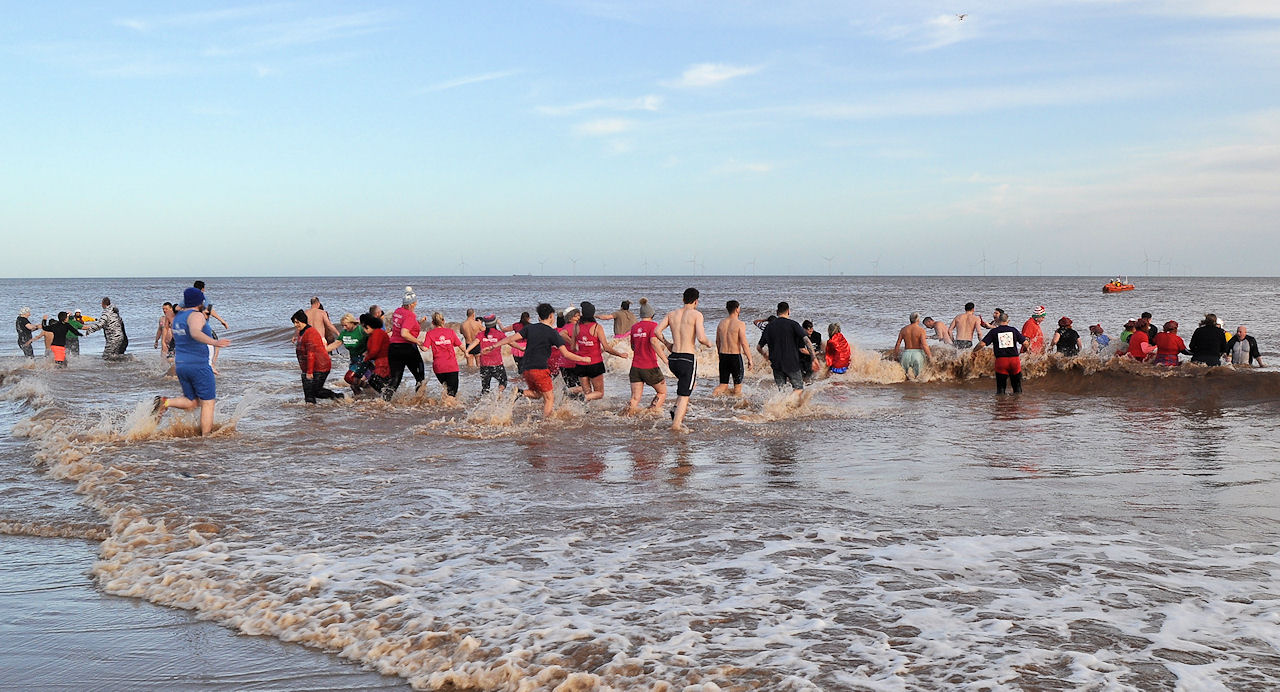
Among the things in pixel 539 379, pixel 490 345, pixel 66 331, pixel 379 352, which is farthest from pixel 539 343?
pixel 66 331

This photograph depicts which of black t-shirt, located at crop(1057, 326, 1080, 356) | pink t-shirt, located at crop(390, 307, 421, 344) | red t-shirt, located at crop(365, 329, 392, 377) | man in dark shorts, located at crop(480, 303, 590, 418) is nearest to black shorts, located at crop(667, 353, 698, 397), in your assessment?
man in dark shorts, located at crop(480, 303, 590, 418)

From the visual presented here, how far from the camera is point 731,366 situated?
14000mm

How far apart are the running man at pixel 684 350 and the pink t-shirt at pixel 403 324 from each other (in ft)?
14.0

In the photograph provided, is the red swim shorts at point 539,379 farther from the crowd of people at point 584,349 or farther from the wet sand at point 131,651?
the wet sand at point 131,651

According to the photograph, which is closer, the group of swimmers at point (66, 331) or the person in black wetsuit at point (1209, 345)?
the person in black wetsuit at point (1209, 345)

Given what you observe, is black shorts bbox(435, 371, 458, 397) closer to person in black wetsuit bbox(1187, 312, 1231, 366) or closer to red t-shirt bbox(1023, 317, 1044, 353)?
red t-shirt bbox(1023, 317, 1044, 353)

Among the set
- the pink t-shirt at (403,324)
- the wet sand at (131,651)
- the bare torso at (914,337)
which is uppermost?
the pink t-shirt at (403,324)

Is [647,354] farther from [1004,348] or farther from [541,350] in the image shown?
[1004,348]

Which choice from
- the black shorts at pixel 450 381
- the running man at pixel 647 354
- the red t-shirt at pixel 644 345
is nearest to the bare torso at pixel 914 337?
the running man at pixel 647 354

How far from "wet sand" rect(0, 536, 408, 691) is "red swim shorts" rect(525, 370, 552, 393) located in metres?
6.69

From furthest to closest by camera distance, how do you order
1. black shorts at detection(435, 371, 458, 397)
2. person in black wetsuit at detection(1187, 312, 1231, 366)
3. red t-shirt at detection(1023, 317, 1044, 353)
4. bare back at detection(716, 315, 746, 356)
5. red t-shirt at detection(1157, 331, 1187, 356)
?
1. red t-shirt at detection(1023, 317, 1044, 353)
2. red t-shirt at detection(1157, 331, 1187, 356)
3. person in black wetsuit at detection(1187, 312, 1231, 366)
4. black shorts at detection(435, 371, 458, 397)
5. bare back at detection(716, 315, 746, 356)

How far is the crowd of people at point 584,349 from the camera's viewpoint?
11430 millimetres

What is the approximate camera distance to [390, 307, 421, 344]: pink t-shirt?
1374 cm

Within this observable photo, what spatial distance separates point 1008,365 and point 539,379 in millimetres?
8500
